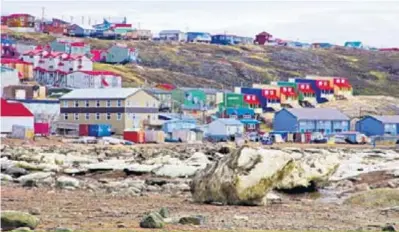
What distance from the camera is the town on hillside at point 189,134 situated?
2116 centimetres

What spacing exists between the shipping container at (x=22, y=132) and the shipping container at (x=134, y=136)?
8533 mm

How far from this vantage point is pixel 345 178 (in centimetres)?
3569

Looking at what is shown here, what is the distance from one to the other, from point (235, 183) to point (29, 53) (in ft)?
318

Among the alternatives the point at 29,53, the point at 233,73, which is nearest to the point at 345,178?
the point at 29,53

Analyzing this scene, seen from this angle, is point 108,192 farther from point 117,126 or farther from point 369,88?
point 369,88

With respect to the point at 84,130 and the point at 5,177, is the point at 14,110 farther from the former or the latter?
the point at 5,177

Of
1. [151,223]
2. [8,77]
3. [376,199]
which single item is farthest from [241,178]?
[8,77]

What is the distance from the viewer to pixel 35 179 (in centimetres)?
3031

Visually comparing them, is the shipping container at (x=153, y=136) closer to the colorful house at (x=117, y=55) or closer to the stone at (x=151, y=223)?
the stone at (x=151, y=223)

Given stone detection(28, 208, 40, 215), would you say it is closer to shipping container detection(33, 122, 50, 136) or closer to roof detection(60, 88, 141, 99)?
shipping container detection(33, 122, 50, 136)

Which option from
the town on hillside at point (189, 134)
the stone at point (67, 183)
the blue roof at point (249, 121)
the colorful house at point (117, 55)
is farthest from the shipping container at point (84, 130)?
the colorful house at point (117, 55)

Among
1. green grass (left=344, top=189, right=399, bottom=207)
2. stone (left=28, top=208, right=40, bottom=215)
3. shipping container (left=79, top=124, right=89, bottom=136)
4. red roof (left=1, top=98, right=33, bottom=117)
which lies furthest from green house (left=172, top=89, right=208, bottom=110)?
stone (left=28, top=208, right=40, bottom=215)

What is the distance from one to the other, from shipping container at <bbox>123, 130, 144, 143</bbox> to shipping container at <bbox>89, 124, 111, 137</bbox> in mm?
2981

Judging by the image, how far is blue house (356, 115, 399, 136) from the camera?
91500 mm
